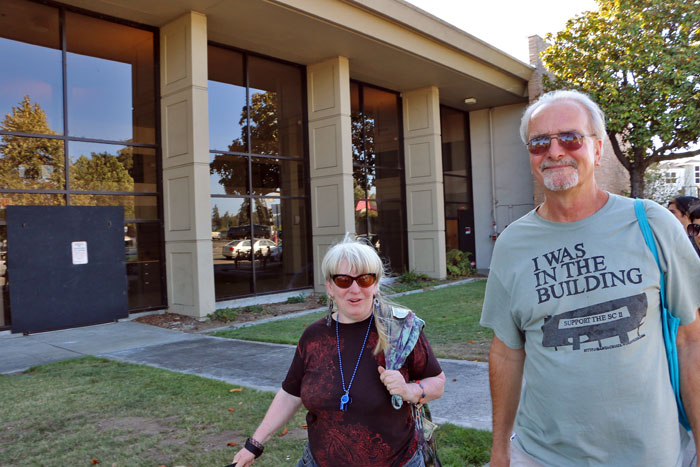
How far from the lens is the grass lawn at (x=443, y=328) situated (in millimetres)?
7320

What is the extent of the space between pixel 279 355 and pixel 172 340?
2.60 meters

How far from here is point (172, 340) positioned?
29.7 feet

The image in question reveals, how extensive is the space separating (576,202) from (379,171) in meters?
15.6

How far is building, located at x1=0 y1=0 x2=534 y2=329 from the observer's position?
34.5 feet

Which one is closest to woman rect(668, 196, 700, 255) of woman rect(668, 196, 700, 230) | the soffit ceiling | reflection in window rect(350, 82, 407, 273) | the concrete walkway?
woman rect(668, 196, 700, 230)

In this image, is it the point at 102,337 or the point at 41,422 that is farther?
the point at 102,337

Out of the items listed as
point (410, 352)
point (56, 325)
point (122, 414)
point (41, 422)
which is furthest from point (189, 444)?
point (56, 325)

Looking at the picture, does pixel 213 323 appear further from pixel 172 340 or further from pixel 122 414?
pixel 122 414

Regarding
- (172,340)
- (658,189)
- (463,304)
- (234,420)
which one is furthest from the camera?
(658,189)

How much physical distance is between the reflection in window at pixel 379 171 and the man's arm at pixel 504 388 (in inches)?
551

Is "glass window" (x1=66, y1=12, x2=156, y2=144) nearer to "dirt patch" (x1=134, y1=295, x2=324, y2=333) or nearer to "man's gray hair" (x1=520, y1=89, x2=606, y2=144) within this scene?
"dirt patch" (x1=134, y1=295, x2=324, y2=333)

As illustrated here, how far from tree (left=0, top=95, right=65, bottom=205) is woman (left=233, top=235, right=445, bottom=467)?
956cm

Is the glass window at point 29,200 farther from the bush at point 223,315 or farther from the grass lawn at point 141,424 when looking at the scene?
the grass lawn at point 141,424

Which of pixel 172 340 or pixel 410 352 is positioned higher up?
pixel 410 352
